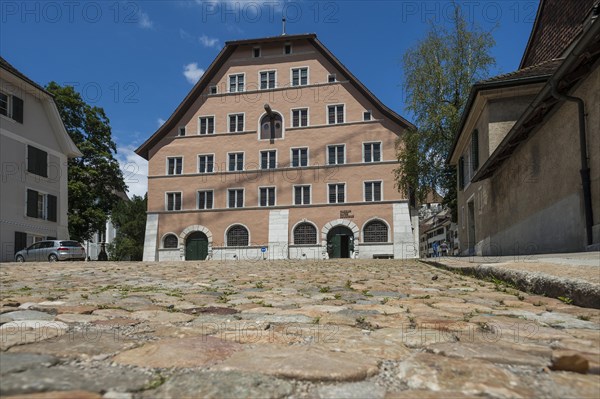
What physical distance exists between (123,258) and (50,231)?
37.9 ft

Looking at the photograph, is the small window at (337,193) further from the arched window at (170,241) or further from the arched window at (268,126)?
the arched window at (170,241)

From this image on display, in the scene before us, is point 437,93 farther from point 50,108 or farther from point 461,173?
point 50,108

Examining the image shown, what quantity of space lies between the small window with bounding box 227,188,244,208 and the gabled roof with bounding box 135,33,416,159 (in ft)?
27.0

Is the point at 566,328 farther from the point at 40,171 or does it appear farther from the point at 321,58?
the point at 321,58

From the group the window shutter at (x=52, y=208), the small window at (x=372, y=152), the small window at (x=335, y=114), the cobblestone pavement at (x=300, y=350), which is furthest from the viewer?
the small window at (x=335, y=114)

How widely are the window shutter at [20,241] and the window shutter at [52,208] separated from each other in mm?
2472

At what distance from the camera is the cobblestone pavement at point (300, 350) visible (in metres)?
1.82

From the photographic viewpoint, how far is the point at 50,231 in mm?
29625

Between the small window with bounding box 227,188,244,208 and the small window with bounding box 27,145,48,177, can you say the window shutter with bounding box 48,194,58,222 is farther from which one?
the small window with bounding box 227,188,244,208

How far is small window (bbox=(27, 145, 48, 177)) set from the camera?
28391mm

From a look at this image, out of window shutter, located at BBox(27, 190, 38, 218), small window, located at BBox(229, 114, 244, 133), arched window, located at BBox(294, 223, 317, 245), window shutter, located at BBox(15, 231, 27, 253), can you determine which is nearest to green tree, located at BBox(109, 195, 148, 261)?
window shutter, located at BBox(27, 190, 38, 218)

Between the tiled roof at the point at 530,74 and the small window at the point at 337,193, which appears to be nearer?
the tiled roof at the point at 530,74

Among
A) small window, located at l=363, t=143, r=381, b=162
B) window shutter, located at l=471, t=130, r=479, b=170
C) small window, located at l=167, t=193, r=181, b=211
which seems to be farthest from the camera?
small window, located at l=167, t=193, r=181, b=211

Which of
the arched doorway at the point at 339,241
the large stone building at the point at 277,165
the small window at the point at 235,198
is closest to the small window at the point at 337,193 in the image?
the large stone building at the point at 277,165
